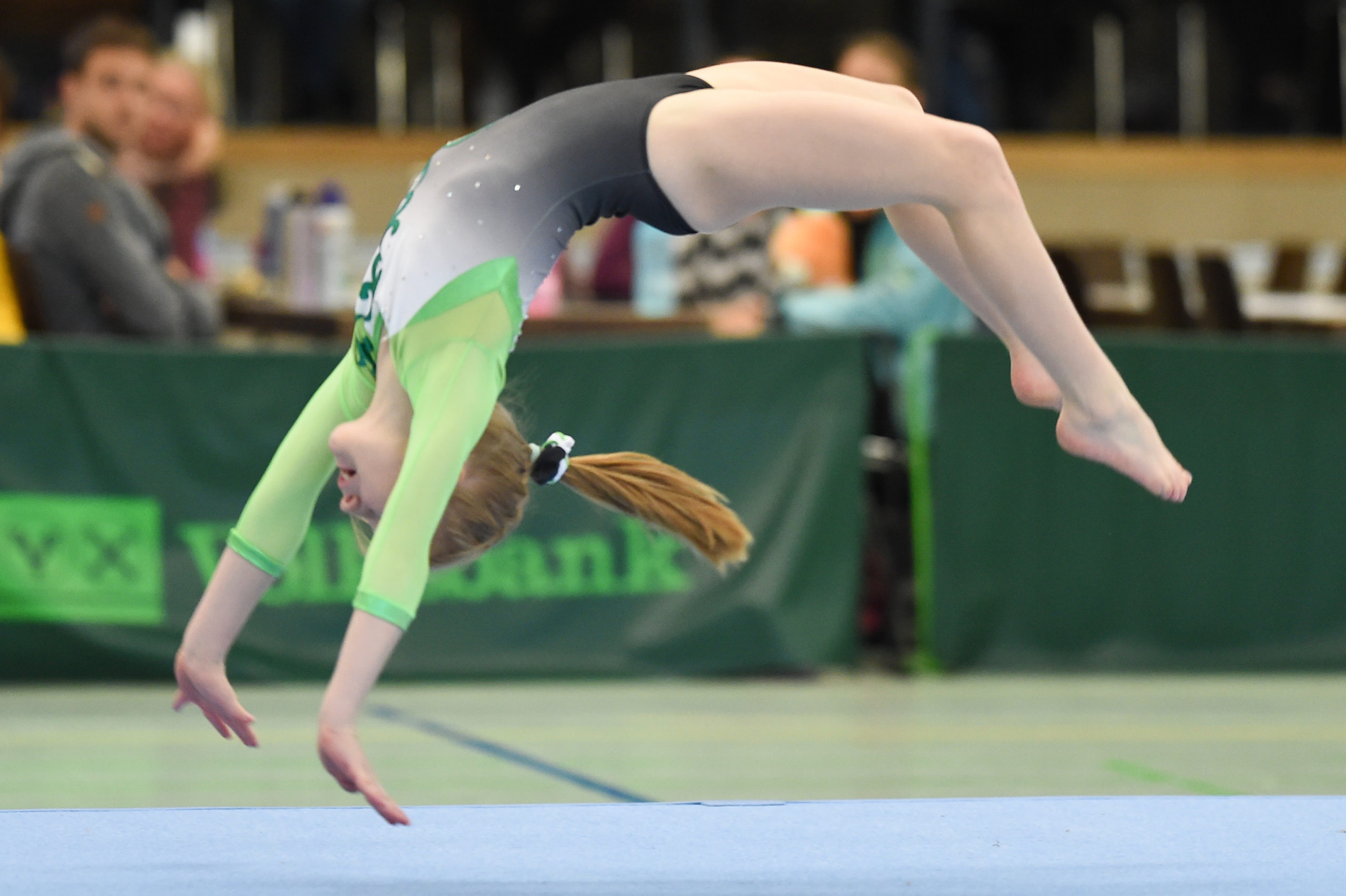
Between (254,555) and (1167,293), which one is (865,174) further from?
(1167,293)

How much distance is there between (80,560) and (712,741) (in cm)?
201

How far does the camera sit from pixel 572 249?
9.55 m

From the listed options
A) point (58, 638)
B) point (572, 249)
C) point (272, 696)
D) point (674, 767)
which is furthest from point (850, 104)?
point (572, 249)

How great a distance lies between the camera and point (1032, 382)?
117 inches

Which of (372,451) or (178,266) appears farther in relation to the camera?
(178,266)

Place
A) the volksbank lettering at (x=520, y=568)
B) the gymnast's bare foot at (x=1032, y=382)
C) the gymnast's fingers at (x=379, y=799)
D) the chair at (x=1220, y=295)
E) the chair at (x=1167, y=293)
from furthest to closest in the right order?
1. the chair at (x=1167, y=293)
2. the chair at (x=1220, y=295)
3. the volksbank lettering at (x=520, y=568)
4. the gymnast's bare foot at (x=1032, y=382)
5. the gymnast's fingers at (x=379, y=799)

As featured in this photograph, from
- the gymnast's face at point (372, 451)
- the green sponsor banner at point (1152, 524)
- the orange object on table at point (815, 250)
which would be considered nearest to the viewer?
the gymnast's face at point (372, 451)

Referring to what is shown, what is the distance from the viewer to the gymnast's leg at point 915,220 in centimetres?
279

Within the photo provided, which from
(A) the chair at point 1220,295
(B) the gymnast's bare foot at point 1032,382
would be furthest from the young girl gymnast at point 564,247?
(A) the chair at point 1220,295

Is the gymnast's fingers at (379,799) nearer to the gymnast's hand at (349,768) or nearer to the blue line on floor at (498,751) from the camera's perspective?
the gymnast's hand at (349,768)

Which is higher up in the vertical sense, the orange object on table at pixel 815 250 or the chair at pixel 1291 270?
the orange object on table at pixel 815 250

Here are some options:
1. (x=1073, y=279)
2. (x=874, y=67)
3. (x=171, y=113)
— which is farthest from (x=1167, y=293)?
(x=171, y=113)

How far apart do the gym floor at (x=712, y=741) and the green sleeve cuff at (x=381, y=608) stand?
1.28 m

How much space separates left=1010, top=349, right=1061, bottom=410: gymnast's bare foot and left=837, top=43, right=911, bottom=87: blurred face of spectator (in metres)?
2.32
